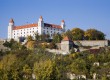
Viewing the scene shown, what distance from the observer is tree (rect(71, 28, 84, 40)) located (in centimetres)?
6931

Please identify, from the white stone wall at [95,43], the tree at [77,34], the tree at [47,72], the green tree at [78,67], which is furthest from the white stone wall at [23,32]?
the tree at [47,72]

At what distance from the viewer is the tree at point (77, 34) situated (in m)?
69.3

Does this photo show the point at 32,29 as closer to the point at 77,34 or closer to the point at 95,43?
the point at 77,34

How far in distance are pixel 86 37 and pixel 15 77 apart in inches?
1242

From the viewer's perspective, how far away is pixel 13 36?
82812mm

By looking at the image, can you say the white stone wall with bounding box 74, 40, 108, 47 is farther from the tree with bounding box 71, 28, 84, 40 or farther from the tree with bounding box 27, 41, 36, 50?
the tree with bounding box 27, 41, 36, 50

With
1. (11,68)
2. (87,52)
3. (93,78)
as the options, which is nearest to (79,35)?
(87,52)

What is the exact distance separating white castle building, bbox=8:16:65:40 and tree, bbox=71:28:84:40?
32.8 feet

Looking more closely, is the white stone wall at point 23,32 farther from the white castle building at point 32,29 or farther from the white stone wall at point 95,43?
the white stone wall at point 95,43

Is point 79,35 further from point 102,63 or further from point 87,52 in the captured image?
point 102,63

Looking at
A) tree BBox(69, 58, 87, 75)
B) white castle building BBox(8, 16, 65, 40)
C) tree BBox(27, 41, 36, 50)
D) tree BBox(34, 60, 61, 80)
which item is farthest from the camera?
white castle building BBox(8, 16, 65, 40)

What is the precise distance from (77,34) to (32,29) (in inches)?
541

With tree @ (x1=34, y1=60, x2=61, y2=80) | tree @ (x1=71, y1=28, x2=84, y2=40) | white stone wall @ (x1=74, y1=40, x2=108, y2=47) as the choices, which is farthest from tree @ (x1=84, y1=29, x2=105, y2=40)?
tree @ (x1=34, y1=60, x2=61, y2=80)

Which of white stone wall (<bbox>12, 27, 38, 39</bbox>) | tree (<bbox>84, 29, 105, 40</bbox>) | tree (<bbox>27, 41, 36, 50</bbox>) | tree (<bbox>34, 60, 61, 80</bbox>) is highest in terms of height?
white stone wall (<bbox>12, 27, 38, 39</bbox>)
